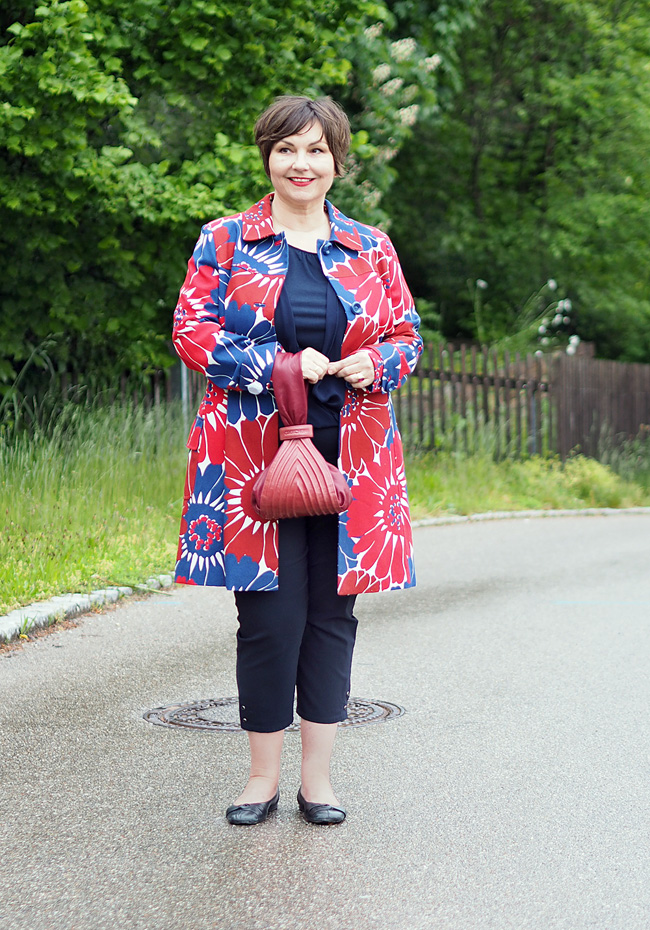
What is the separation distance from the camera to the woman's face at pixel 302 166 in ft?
11.6

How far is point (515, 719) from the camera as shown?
4.76m

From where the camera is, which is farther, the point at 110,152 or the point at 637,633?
the point at 110,152

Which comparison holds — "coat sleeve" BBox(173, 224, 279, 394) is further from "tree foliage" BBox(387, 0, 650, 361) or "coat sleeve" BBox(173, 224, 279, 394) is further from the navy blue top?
"tree foliage" BBox(387, 0, 650, 361)

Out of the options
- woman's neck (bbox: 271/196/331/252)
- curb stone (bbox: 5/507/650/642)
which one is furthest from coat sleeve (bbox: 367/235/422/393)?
curb stone (bbox: 5/507/650/642)

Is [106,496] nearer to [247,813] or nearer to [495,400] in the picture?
[247,813]

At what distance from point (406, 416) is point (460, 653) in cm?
881

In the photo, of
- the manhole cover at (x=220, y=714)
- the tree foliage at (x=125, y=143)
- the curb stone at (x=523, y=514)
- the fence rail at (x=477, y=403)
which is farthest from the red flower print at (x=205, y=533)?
the fence rail at (x=477, y=403)

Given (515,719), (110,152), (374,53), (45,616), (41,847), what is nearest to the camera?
(41,847)

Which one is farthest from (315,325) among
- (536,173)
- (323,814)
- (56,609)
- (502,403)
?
(536,173)

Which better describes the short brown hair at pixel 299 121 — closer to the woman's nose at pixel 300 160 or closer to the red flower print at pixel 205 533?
the woman's nose at pixel 300 160

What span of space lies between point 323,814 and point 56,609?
10.7 feet

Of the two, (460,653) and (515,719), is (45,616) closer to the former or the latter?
(460,653)

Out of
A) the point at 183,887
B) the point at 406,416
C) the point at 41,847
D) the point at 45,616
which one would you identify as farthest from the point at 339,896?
the point at 406,416

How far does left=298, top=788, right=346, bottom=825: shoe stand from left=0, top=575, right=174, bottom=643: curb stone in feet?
9.24
